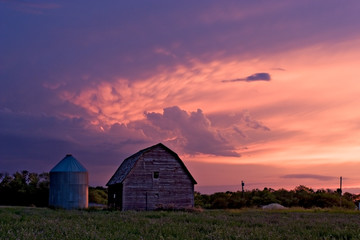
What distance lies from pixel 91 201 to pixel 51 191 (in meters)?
20.0

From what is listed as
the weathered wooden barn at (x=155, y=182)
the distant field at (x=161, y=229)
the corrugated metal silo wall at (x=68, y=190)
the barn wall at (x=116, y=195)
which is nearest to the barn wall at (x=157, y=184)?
the weathered wooden barn at (x=155, y=182)

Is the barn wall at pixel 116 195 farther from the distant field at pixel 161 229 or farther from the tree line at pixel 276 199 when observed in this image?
the distant field at pixel 161 229

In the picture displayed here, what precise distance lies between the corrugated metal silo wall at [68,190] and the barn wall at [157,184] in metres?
8.50

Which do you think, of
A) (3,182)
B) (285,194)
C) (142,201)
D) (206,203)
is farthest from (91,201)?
(285,194)

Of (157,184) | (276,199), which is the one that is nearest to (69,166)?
(157,184)

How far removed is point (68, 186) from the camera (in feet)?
188

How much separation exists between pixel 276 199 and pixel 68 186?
33464 mm

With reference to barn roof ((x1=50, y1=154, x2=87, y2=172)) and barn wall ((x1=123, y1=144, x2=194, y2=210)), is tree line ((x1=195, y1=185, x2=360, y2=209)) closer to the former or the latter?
barn wall ((x1=123, y1=144, x2=194, y2=210))

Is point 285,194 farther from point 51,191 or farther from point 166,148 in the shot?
point 51,191

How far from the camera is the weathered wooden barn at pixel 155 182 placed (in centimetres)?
5228

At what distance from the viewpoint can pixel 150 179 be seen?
174 feet

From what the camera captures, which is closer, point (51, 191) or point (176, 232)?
point (176, 232)

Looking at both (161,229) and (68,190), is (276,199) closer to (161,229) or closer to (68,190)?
(68,190)

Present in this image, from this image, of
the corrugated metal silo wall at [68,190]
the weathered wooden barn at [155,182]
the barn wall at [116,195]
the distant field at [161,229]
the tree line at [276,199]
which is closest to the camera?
the distant field at [161,229]
